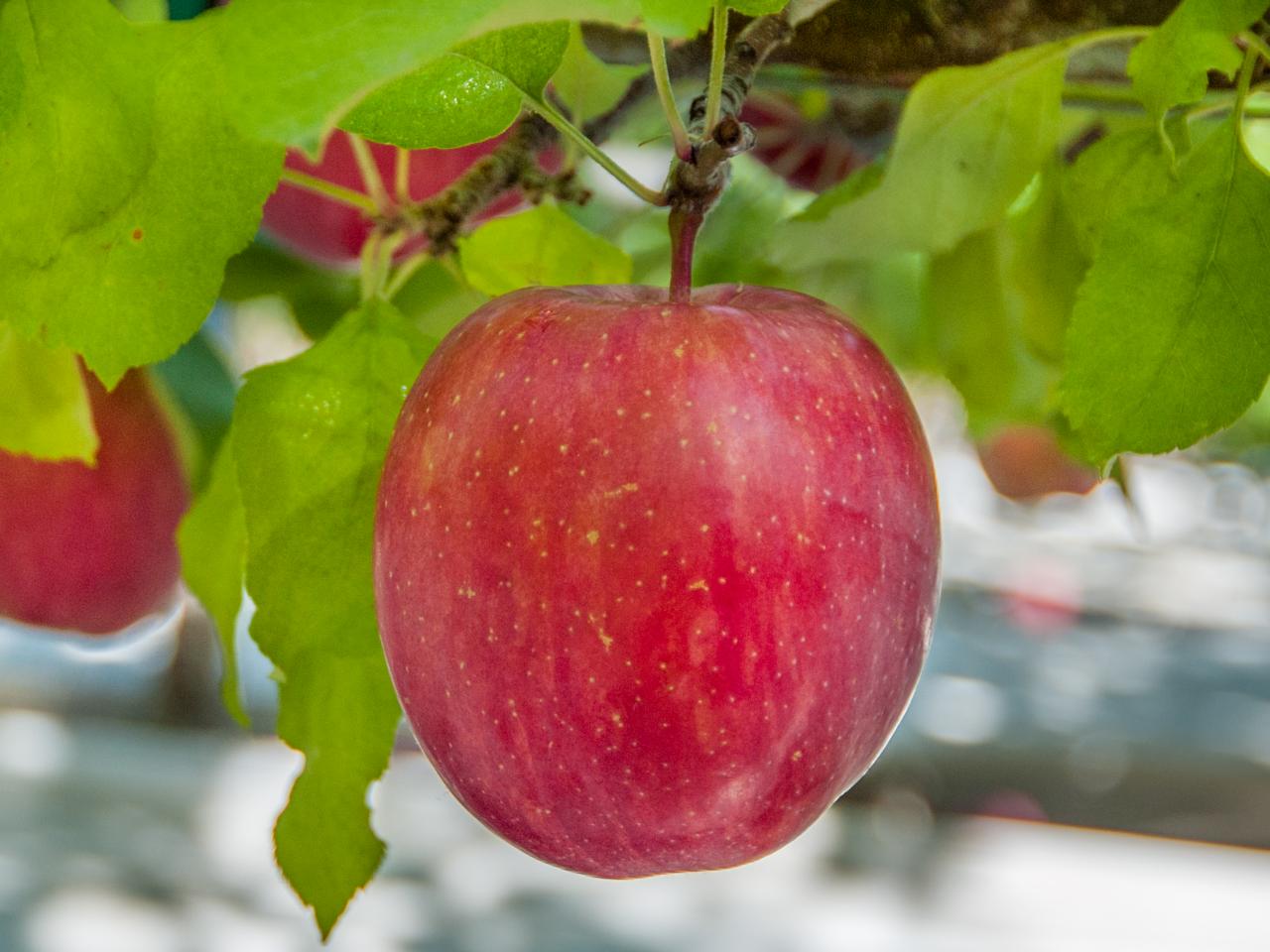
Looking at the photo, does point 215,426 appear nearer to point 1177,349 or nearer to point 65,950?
point 1177,349

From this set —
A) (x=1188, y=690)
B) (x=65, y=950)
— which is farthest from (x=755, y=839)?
(x=1188, y=690)

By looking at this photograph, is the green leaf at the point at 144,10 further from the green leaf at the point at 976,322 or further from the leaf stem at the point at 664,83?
the green leaf at the point at 976,322

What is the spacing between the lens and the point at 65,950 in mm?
2316

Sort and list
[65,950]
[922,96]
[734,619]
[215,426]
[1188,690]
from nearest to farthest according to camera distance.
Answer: [734,619]
[922,96]
[215,426]
[65,950]
[1188,690]

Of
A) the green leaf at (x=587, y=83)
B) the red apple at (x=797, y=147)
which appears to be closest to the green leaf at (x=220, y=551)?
the green leaf at (x=587, y=83)

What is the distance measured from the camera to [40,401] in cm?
39

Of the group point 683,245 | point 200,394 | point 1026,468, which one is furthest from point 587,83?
point 1026,468

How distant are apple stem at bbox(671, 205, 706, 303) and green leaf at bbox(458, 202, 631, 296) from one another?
0.25ft

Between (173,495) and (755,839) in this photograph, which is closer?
(755,839)

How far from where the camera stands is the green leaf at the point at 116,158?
0.26 meters

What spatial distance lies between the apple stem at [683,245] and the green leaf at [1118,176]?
0.37ft

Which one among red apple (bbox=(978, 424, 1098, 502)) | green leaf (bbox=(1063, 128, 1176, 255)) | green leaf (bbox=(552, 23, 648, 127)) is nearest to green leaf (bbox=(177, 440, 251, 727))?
green leaf (bbox=(552, 23, 648, 127))

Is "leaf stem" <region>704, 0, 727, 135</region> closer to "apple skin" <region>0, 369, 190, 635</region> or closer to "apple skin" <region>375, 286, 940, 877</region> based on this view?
"apple skin" <region>375, 286, 940, 877</region>

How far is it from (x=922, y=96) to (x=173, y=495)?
15.9 inches
